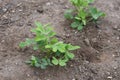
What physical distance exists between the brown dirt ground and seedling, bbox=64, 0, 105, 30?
2.3 inches

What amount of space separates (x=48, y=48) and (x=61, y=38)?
276 mm

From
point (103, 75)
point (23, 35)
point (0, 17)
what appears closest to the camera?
point (103, 75)

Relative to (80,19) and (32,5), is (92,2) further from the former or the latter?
(32,5)

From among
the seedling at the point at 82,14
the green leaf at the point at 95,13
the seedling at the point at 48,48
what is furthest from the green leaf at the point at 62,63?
the green leaf at the point at 95,13

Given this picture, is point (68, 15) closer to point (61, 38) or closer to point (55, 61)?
point (61, 38)

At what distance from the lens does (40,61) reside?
276cm

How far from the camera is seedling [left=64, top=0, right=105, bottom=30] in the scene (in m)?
3.10

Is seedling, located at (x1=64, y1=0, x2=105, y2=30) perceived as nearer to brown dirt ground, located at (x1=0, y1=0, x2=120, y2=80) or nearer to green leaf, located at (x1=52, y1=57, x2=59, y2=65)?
brown dirt ground, located at (x1=0, y1=0, x2=120, y2=80)

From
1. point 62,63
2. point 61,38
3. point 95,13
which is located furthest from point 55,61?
point 95,13

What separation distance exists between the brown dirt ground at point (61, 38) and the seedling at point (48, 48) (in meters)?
0.07

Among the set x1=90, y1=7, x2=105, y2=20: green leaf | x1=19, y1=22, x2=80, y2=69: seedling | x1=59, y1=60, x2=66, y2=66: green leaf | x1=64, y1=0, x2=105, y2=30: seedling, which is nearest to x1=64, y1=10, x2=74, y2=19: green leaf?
x1=64, y1=0, x2=105, y2=30: seedling

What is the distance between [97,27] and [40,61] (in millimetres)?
704

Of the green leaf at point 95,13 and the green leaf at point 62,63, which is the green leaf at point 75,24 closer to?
the green leaf at point 95,13

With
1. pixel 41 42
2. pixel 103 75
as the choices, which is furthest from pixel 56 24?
pixel 103 75
